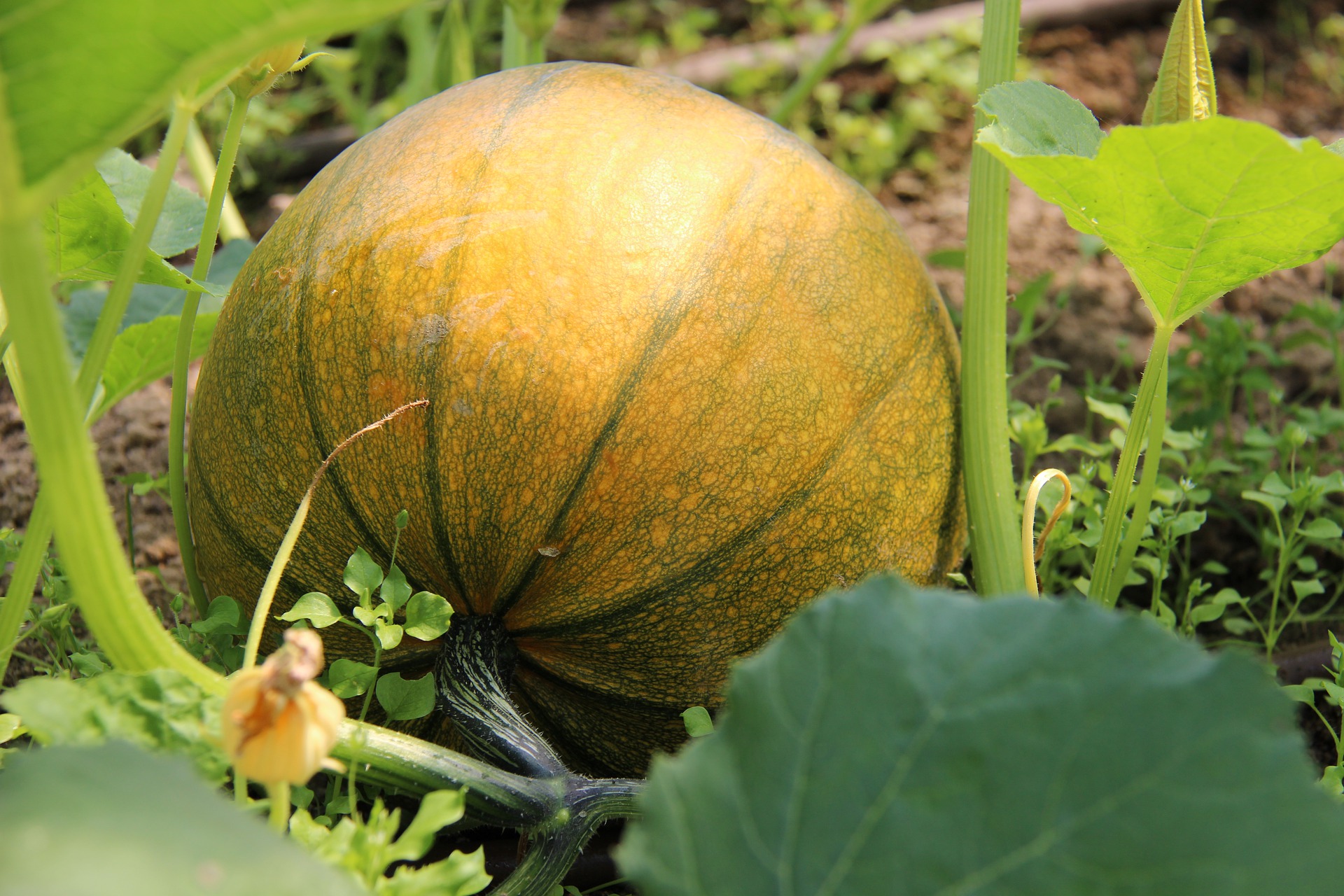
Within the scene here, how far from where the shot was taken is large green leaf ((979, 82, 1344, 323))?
1.07 m

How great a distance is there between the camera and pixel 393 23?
3318 mm

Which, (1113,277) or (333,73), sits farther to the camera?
(333,73)

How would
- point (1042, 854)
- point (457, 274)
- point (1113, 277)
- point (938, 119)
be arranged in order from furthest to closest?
point (938, 119)
point (1113, 277)
point (457, 274)
point (1042, 854)

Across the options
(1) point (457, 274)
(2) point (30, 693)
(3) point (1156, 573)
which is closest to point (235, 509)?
(1) point (457, 274)

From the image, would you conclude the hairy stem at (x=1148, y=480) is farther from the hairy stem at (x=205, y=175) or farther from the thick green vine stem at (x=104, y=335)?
the hairy stem at (x=205, y=175)

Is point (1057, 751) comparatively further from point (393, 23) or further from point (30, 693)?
point (393, 23)

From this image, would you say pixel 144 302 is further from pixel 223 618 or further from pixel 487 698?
pixel 487 698

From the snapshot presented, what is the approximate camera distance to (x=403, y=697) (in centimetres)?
115

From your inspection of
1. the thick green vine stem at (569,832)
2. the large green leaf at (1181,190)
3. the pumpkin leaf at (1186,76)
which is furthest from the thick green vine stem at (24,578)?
the pumpkin leaf at (1186,76)

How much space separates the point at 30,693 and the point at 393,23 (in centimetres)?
293

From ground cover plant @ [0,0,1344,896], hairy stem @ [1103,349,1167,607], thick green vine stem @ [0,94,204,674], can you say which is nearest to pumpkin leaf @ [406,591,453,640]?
ground cover plant @ [0,0,1344,896]

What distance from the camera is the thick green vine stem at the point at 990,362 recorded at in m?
1.38

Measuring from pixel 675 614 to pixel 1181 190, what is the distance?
2.21 feet

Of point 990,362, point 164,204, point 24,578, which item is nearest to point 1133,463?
point 990,362
